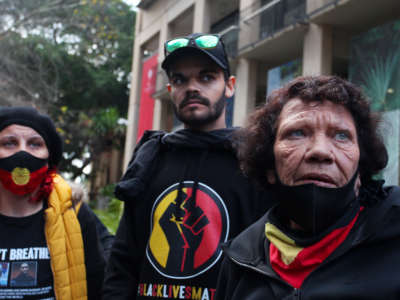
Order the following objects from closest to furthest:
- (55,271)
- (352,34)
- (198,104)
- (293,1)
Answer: (198,104), (55,271), (352,34), (293,1)

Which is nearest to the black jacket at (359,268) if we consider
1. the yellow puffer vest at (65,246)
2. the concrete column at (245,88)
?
the yellow puffer vest at (65,246)

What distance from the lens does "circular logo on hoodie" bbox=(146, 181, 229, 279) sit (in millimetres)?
2518

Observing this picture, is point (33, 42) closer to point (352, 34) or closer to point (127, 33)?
point (352, 34)

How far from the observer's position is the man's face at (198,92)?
277 cm

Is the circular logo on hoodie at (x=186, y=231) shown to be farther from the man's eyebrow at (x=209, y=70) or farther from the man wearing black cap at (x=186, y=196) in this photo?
the man's eyebrow at (x=209, y=70)

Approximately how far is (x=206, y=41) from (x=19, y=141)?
139 centimetres

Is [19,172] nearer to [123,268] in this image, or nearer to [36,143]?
[36,143]

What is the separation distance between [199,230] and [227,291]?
55 centimetres

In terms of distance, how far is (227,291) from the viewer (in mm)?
2062

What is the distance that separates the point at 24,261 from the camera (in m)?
3.00

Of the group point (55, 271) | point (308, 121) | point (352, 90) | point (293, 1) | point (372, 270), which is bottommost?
point (55, 271)

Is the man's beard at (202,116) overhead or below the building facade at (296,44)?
below

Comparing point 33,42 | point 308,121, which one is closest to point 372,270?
point 308,121

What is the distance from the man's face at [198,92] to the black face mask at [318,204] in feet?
3.35
